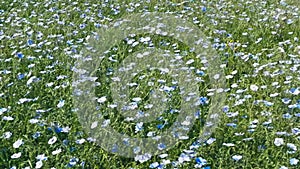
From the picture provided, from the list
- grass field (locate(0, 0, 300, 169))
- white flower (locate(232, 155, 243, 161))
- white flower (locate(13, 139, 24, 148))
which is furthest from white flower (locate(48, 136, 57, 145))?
white flower (locate(232, 155, 243, 161))

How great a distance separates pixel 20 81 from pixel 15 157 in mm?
959

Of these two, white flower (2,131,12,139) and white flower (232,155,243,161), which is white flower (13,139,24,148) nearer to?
white flower (2,131,12,139)

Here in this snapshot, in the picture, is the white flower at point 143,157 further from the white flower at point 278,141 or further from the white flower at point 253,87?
the white flower at point 253,87

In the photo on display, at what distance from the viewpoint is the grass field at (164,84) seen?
2459 millimetres

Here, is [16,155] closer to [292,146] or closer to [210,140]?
[210,140]

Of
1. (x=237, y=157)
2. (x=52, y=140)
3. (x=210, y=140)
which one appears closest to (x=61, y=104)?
(x=52, y=140)

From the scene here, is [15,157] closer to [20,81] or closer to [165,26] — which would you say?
[20,81]

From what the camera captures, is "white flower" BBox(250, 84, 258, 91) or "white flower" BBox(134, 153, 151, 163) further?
"white flower" BBox(250, 84, 258, 91)

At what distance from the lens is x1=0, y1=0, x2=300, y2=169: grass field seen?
8.07ft

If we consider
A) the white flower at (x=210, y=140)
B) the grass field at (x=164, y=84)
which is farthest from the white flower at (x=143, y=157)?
the white flower at (x=210, y=140)

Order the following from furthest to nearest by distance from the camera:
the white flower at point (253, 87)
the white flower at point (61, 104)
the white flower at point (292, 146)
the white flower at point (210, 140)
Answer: the white flower at point (253, 87) → the white flower at point (61, 104) → the white flower at point (210, 140) → the white flower at point (292, 146)

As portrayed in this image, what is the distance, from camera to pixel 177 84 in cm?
316

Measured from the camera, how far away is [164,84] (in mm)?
Answer: 3197

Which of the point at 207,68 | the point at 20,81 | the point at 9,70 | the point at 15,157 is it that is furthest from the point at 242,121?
the point at 9,70
